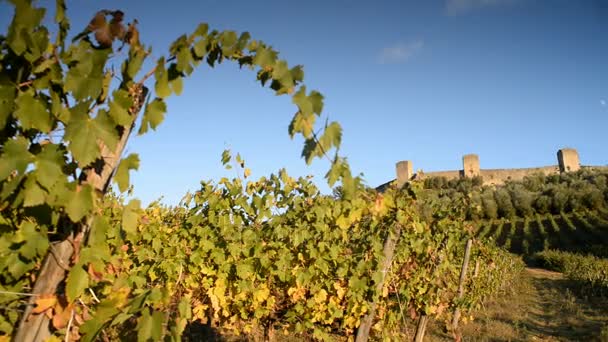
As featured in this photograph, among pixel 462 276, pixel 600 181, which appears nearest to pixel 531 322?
pixel 462 276

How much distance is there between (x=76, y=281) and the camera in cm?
119

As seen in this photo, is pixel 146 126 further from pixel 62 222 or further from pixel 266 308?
pixel 266 308

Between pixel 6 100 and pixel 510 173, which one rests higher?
pixel 510 173

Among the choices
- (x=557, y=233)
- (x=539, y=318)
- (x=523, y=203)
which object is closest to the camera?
(x=539, y=318)

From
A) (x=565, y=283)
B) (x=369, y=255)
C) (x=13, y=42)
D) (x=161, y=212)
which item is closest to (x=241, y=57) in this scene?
(x=13, y=42)

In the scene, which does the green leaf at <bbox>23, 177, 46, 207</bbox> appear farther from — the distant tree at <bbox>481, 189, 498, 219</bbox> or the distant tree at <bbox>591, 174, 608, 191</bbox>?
the distant tree at <bbox>591, 174, 608, 191</bbox>

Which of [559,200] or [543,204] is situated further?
[543,204]

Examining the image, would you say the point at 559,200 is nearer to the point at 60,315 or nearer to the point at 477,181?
the point at 477,181

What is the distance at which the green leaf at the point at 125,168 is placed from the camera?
1206mm

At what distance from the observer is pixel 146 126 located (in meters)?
1.25

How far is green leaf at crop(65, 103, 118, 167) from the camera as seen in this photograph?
3.61 feet

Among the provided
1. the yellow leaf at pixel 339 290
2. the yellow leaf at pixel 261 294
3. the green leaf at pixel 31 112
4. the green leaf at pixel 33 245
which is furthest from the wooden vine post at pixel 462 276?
the green leaf at pixel 31 112

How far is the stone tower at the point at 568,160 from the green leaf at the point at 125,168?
231 feet

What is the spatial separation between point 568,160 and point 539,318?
61383mm
